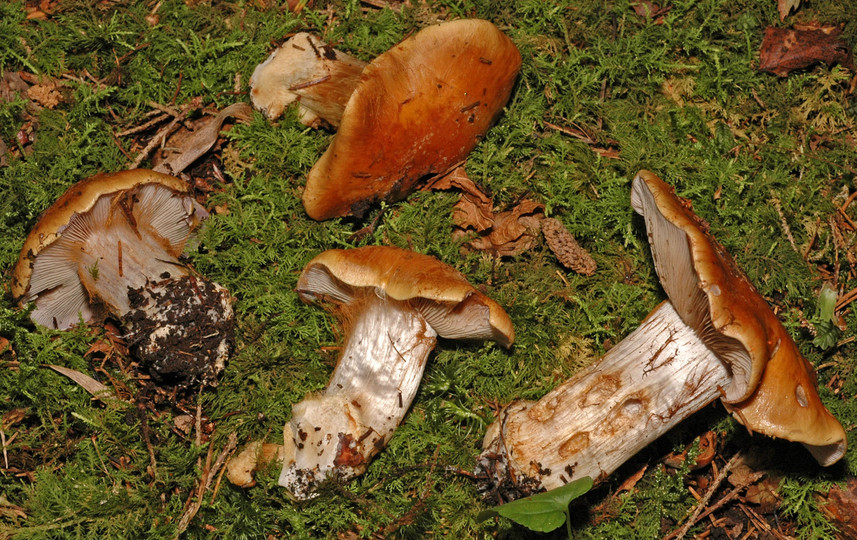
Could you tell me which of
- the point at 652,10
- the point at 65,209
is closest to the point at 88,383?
the point at 65,209

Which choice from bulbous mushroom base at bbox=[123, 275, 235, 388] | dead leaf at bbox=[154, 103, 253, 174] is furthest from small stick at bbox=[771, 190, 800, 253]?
bulbous mushroom base at bbox=[123, 275, 235, 388]

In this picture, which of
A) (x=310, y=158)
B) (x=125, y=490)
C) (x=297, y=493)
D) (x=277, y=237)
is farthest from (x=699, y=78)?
(x=125, y=490)

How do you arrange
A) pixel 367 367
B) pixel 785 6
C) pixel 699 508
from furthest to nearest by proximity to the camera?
pixel 785 6 < pixel 699 508 < pixel 367 367

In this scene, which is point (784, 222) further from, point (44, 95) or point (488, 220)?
point (44, 95)

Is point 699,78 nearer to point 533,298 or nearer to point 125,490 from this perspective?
point 533,298

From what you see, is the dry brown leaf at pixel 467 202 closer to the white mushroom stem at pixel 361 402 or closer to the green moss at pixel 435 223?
the green moss at pixel 435 223

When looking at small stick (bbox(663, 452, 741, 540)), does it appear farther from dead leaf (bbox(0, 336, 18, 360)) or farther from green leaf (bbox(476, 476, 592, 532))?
dead leaf (bbox(0, 336, 18, 360))

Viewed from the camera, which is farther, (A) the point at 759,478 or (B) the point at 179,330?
(A) the point at 759,478
